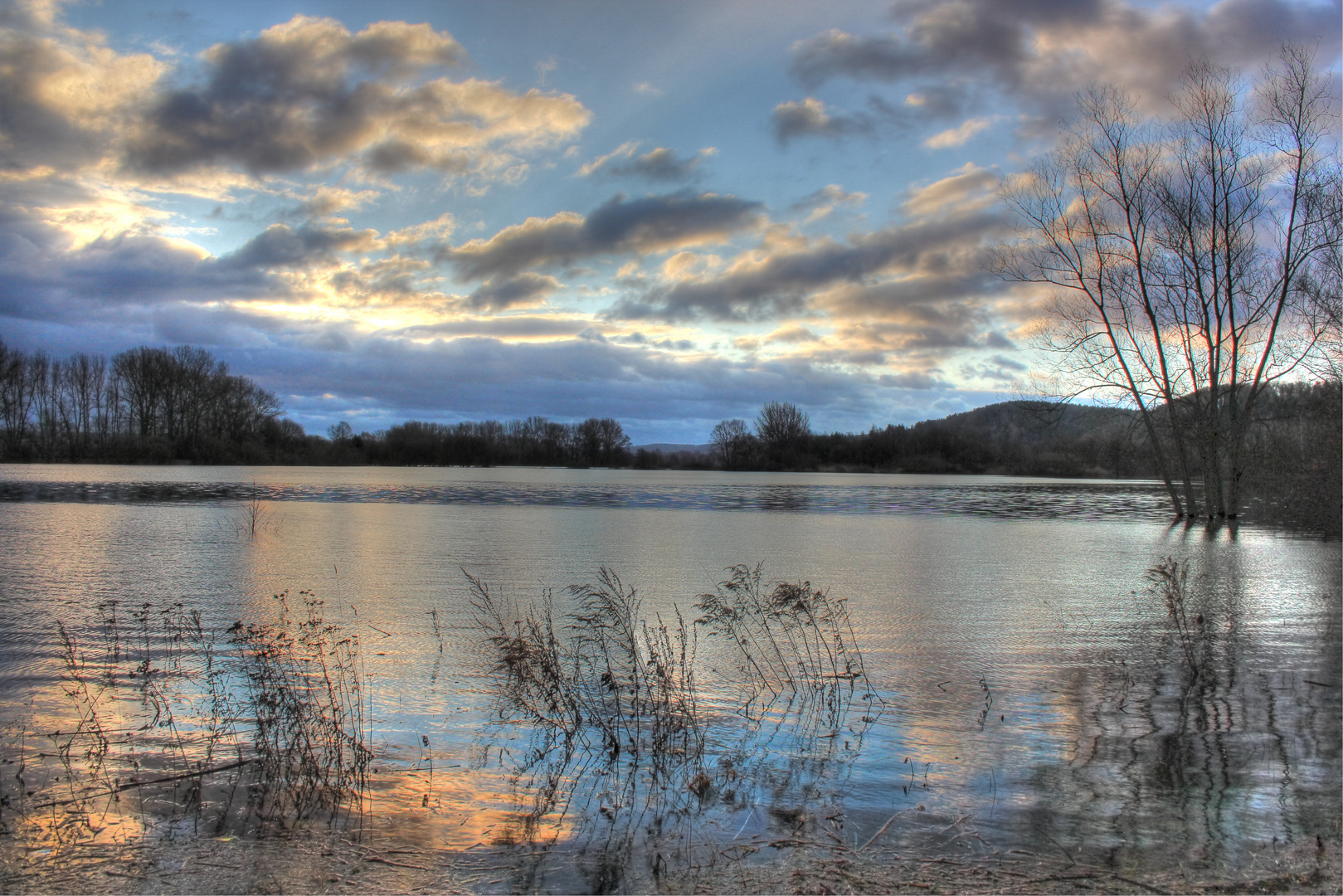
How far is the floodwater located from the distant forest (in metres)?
4.98

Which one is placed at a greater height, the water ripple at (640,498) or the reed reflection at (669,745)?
the water ripple at (640,498)

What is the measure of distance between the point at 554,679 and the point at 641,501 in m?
34.1

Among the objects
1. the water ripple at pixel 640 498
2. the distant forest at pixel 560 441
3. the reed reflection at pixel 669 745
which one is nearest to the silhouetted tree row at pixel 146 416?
the distant forest at pixel 560 441

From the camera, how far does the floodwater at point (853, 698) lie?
4785 millimetres

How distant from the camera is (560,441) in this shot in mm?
155000

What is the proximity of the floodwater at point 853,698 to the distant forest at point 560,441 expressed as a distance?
4.98 m

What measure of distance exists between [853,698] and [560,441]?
149269 mm

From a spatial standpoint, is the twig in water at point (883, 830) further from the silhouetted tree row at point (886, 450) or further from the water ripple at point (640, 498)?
the silhouetted tree row at point (886, 450)

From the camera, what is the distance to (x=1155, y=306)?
2898 centimetres

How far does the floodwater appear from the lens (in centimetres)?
479

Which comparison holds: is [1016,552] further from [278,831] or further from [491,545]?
[278,831]

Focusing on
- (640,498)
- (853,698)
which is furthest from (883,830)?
(640,498)


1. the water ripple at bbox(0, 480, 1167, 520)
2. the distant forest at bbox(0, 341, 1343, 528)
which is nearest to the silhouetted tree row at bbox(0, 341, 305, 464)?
the distant forest at bbox(0, 341, 1343, 528)

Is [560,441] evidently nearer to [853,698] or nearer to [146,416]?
[146,416]
